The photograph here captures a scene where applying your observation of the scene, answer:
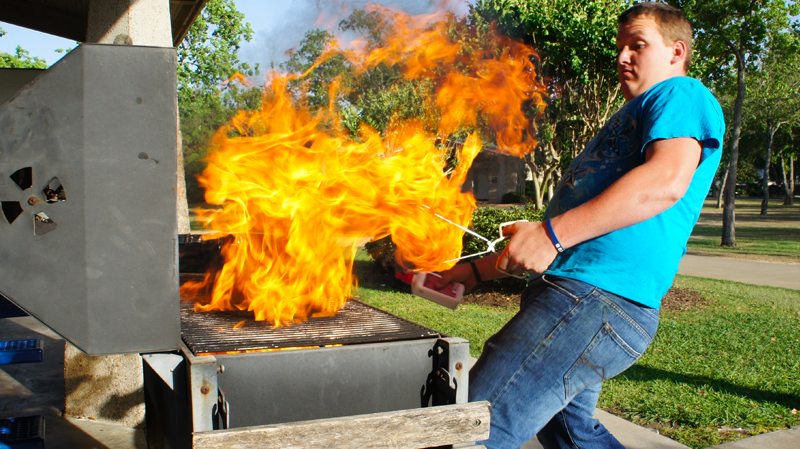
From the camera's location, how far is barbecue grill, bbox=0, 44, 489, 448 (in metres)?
1.60

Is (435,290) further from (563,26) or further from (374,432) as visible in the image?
(563,26)

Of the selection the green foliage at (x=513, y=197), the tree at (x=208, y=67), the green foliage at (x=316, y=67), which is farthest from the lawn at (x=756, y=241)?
the tree at (x=208, y=67)

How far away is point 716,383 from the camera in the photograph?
16.1 feet

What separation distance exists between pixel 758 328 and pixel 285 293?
21.2ft

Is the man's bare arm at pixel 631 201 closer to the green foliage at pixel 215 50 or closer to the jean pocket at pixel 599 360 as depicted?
the jean pocket at pixel 599 360

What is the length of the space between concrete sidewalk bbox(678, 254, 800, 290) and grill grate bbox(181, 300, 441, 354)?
389 inches

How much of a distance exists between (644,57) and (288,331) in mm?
1701

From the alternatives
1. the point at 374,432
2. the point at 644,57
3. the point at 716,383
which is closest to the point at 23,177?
the point at 374,432

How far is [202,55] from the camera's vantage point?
105 feet

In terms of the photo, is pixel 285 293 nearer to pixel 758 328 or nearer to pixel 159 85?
pixel 159 85

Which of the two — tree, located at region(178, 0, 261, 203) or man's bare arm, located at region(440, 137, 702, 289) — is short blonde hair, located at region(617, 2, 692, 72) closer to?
man's bare arm, located at region(440, 137, 702, 289)

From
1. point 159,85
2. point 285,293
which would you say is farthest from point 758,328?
point 159,85

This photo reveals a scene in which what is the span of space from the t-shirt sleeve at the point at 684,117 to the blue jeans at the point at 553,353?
0.55 metres

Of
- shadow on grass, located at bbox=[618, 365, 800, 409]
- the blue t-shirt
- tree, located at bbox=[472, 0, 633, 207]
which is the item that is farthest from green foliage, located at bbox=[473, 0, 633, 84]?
the blue t-shirt
